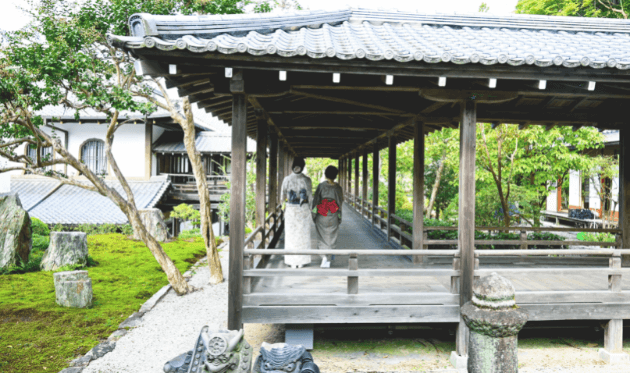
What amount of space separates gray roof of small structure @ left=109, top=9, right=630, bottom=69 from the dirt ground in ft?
12.9

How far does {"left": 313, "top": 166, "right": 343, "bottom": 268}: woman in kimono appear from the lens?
709cm

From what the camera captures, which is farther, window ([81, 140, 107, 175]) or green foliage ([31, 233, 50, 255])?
window ([81, 140, 107, 175])

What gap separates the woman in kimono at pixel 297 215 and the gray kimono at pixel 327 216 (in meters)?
0.28

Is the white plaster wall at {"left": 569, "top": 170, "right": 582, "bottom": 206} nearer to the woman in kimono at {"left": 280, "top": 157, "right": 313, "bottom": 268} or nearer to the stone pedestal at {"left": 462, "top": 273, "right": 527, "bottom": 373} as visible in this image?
Answer: the woman in kimono at {"left": 280, "top": 157, "right": 313, "bottom": 268}

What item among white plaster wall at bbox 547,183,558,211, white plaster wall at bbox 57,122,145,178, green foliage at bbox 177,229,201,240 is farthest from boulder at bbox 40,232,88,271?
white plaster wall at bbox 547,183,558,211

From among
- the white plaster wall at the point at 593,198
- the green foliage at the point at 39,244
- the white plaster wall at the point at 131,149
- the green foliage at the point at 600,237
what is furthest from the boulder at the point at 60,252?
the white plaster wall at the point at 593,198

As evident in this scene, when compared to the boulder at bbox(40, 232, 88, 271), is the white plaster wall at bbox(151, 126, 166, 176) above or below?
above

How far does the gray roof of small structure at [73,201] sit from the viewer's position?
17.8m

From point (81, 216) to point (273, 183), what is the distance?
12623mm

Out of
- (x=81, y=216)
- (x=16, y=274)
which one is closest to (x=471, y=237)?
(x=16, y=274)

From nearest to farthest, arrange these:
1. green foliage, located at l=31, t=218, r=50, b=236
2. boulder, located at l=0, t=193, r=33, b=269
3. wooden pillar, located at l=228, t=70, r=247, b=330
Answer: wooden pillar, located at l=228, t=70, r=247, b=330 → boulder, located at l=0, t=193, r=33, b=269 → green foliage, located at l=31, t=218, r=50, b=236

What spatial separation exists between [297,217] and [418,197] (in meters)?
2.54

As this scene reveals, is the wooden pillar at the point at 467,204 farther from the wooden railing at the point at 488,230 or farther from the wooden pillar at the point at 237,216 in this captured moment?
the wooden pillar at the point at 237,216

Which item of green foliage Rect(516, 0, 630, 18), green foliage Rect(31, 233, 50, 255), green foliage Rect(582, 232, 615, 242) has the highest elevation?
green foliage Rect(516, 0, 630, 18)
